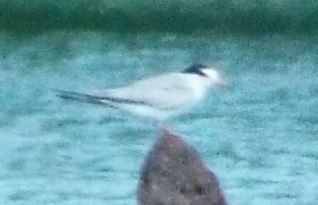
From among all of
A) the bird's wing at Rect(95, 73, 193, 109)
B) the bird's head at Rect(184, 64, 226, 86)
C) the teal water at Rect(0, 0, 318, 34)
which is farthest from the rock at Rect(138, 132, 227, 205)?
the teal water at Rect(0, 0, 318, 34)

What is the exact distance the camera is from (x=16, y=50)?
2181cm

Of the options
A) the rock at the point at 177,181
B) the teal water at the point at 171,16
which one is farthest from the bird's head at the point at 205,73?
the teal water at the point at 171,16

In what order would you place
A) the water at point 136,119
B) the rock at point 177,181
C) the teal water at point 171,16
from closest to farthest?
1. the rock at point 177,181
2. the water at point 136,119
3. the teal water at point 171,16

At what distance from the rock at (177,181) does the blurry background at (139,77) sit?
686cm

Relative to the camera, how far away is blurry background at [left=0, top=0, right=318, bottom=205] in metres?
15.4

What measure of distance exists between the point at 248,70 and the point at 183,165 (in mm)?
13638

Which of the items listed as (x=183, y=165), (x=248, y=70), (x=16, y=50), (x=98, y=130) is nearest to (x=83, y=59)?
(x=16, y=50)

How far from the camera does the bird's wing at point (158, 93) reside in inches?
336

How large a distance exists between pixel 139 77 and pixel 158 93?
36.7 feet

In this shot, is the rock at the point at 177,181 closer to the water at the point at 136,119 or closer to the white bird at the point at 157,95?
the white bird at the point at 157,95

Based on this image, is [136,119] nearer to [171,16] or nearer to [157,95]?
[171,16]

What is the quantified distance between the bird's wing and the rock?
52.7 inches

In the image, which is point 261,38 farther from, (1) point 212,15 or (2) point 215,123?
(2) point 215,123

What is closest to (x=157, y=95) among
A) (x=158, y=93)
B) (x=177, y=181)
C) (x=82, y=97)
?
(x=158, y=93)
